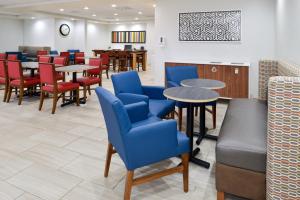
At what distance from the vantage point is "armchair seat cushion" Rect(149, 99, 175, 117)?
10.1 feet

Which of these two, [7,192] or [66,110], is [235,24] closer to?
[66,110]

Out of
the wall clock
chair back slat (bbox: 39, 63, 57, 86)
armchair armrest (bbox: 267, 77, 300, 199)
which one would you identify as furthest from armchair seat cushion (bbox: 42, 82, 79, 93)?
the wall clock

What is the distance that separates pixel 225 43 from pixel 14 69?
15.2 ft

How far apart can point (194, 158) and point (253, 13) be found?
3956 millimetres

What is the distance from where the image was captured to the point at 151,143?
194 centimetres

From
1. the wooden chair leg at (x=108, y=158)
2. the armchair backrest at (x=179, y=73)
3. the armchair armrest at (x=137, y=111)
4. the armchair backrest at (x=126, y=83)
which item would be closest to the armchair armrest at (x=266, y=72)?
the armchair backrest at (x=179, y=73)

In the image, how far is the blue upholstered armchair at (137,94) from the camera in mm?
3068

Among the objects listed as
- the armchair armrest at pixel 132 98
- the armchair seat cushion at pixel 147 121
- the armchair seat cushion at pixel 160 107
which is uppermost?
the armchair armrest at pixel 132 98

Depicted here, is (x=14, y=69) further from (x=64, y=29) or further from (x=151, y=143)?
(x=64, y=29)

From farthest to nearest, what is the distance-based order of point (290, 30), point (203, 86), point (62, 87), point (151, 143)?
point (62, 87)
point (290, 30)
point (203, 86)
point (151, 143)

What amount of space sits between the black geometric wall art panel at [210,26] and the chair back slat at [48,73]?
3152 millimetres

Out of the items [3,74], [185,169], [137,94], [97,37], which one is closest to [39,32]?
[97,37]

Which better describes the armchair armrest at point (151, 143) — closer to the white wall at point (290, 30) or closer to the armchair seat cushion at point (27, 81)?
the white wall at point (290, 30)

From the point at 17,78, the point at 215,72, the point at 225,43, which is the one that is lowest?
the point at 17,78
